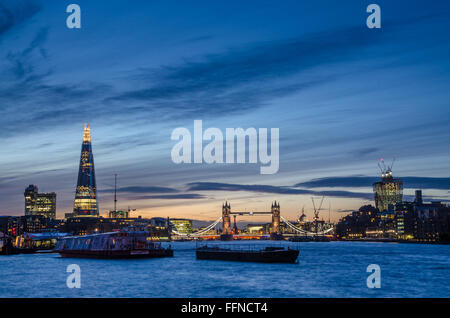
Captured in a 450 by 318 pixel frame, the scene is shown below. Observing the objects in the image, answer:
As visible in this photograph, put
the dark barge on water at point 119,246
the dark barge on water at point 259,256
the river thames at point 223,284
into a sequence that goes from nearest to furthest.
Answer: the river thames at point 223,284 < the dark barge on water at point 259,256 < the dark barge on water at point 119,246

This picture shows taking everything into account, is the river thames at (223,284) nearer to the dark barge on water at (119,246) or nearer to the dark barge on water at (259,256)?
the dark barge on water at (259,256)

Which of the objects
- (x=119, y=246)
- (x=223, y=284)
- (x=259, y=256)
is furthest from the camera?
(x=119, y=246)

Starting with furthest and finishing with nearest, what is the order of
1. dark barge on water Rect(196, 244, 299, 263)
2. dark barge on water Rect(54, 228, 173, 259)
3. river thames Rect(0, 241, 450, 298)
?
dark barge on water Rect(54, 228, 173, 259)
dark barge on water Rect(196, 244, 299, 263)
river thames Rect(0, 241, 450, 298)

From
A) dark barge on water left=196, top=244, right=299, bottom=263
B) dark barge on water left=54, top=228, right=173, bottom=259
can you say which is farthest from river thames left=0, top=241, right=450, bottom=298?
dark barge on water left=54, top=228, right=173, bottom=259

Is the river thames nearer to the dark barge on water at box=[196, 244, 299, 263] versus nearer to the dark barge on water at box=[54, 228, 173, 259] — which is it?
the dark barge on water at box=[196, 244, 299, 263]

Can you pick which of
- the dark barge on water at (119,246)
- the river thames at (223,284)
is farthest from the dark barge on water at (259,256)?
the river thames at (223,284)

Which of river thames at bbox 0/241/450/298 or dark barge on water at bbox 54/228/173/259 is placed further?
dark barge on water at bbox 54/228/173/259

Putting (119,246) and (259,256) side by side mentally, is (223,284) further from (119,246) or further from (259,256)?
(119,246)

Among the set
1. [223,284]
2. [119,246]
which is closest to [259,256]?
[119,246]

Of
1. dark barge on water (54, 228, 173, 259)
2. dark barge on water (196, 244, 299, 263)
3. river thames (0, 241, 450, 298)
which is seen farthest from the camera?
dark barge on water (54, 228, 173, 259)
